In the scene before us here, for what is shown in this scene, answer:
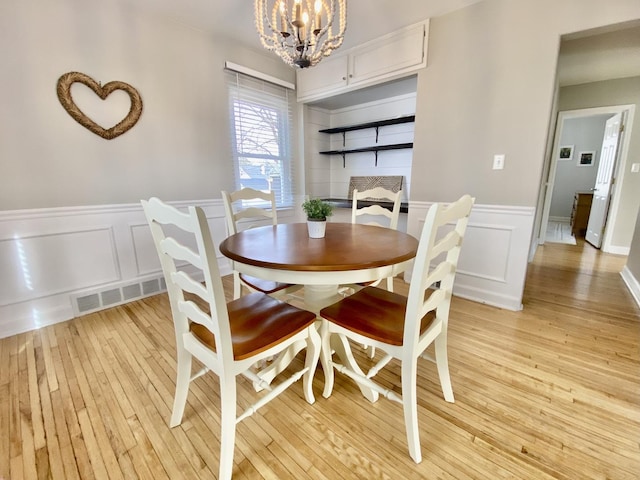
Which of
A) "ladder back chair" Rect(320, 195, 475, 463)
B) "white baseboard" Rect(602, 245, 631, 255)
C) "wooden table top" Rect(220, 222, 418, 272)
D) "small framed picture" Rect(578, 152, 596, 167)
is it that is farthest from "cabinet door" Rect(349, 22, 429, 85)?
"small framed picture" Rect(578, 152, 596, 167)

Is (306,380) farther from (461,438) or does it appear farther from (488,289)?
(488,289)

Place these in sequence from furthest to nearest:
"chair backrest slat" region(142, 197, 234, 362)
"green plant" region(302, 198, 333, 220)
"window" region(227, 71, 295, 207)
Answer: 1. "window" region(227, 71, 295, 207)
2. "green plant" region(302, 198, 333, 220)
3. "chair backrest slat" region(142, 197, 234, 362)

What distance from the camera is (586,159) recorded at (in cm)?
634

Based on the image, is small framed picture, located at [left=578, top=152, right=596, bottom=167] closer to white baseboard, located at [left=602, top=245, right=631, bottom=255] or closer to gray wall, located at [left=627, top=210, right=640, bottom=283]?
white baseboard, located at [left=602, top=245, right=631, bottom=255]

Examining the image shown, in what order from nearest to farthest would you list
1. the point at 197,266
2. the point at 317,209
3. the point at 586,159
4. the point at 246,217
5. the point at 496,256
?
the point at 197,266 < the point at 317,209 < the point at 246,217 < the point at 496,256 < the point at 586,159

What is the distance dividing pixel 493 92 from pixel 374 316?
6.90 feet

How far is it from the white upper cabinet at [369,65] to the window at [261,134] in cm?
36

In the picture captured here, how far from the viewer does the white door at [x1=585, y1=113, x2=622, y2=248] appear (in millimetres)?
3920

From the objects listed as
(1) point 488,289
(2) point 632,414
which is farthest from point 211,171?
(2) point 632,414

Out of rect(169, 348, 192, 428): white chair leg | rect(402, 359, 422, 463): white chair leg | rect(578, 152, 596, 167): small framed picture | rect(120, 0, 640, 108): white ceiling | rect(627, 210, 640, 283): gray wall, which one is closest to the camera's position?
rect(402, 359, 422, 463): white chair leg

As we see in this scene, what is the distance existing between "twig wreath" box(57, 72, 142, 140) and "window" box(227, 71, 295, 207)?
900 millimetres

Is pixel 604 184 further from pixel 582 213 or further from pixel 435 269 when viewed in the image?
pixel 435 269

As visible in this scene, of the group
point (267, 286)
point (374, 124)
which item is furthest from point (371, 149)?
point (267, 286)

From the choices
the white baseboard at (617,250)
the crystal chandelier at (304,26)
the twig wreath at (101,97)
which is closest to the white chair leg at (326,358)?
the crystal chandelier at (304,26)
